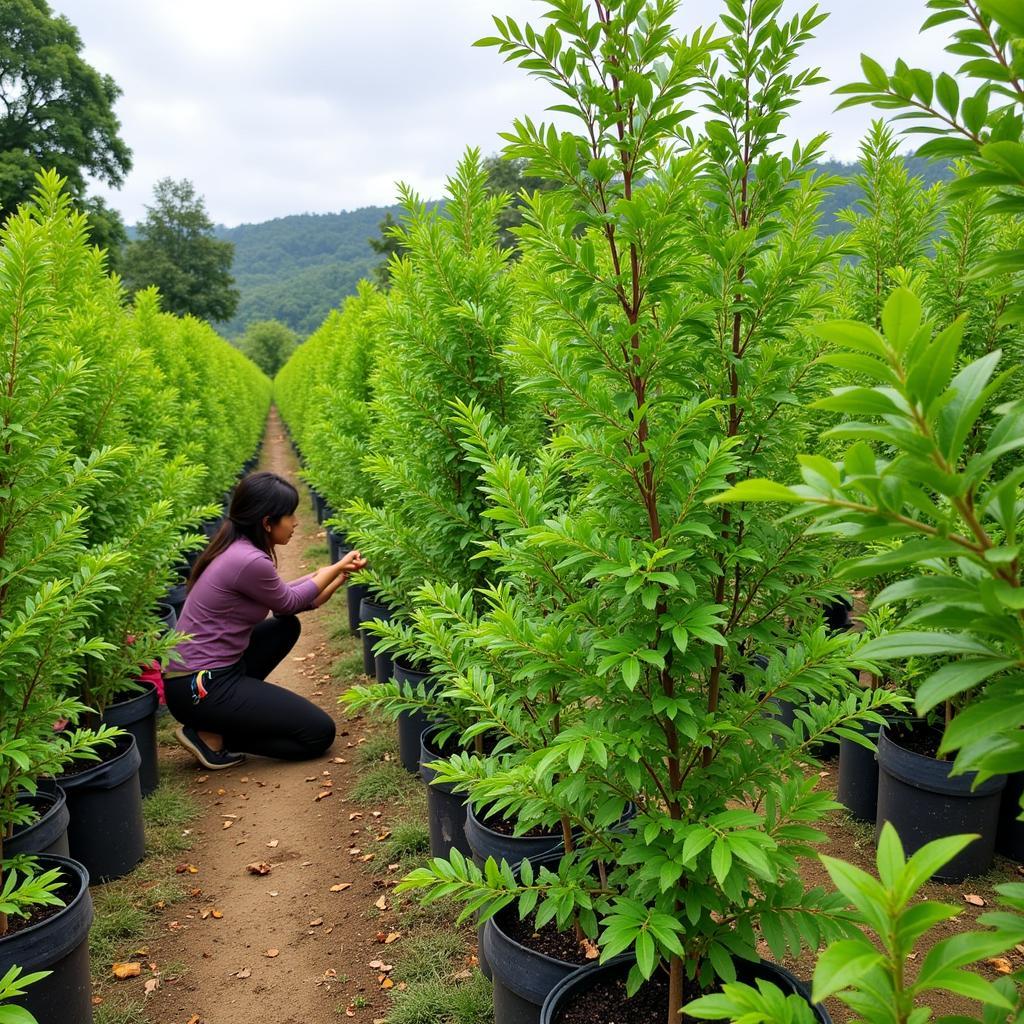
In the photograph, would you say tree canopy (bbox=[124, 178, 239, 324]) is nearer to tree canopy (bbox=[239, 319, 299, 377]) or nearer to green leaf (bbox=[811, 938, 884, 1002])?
tree canopy (bbox=[239, 319, 299, 377])

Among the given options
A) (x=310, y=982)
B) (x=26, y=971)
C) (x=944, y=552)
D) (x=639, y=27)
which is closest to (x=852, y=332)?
(x=944, y=552)

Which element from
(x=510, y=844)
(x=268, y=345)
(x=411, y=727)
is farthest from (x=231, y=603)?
(x=268, y=345)

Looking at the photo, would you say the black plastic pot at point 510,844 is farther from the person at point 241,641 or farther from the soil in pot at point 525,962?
the person at point 241,641

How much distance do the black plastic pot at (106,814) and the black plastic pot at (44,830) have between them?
21 cm

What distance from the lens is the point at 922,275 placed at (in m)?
4.20

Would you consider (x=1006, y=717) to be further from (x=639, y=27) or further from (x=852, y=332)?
(x=639, y=27)

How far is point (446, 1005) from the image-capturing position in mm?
3307

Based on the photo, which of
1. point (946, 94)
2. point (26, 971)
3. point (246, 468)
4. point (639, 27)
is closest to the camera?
point (946, 94)

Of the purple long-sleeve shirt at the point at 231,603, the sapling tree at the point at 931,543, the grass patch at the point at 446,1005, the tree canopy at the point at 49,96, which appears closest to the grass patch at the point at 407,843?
the grass patch at the point at 446,1005

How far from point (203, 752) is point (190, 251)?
56500 millimetres

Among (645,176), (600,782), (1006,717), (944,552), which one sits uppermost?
(645,176)

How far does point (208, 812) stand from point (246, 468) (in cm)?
1539

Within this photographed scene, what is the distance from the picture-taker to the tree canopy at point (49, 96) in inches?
1248

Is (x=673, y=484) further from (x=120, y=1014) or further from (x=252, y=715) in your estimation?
(x=252, y=715)
